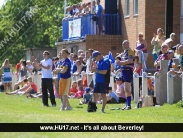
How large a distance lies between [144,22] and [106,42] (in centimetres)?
404

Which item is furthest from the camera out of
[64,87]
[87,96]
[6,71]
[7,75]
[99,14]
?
[7,75]

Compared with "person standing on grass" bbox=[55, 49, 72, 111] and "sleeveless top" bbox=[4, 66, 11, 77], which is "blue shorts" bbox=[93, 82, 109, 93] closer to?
"person standing on grass" bbox=[55, 49, 72, 111]

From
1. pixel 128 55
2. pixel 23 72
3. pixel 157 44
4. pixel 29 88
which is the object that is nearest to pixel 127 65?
pixel 128 55

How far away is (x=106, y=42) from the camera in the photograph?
37.8 m

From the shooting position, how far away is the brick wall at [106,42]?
37.7 metres

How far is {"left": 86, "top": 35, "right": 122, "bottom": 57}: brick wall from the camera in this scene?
3766 cm

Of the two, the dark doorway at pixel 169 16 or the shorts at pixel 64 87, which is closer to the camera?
the shorts at pixel 64 87

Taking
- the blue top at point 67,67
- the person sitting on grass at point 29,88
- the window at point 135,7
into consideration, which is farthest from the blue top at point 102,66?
the window at point 135,7

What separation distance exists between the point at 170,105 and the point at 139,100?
1505 mm

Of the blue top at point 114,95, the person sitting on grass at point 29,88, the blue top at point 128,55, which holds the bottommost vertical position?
the person sitting on grass at point 29,88

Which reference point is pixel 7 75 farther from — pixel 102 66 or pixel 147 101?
pixel 102 66

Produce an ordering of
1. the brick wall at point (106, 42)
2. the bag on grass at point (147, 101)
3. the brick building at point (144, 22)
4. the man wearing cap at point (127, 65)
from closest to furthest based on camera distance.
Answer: the man wearing cap at point (127, 65) → the bag on grass at point (147, 101) → the brick building at point (144, 22) → the brick wall at point (106, 42)

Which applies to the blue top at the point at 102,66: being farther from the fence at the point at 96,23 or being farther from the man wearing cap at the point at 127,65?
the fence at the point at 96,23

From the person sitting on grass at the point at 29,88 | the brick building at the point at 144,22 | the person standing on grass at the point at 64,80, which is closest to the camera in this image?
the person standing on grass at the point at 64,80
